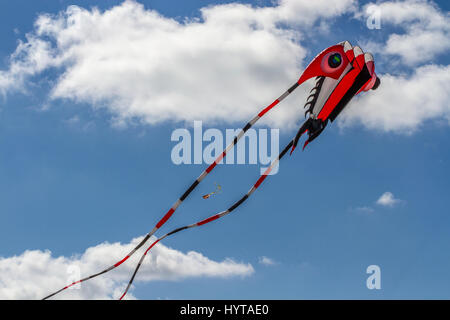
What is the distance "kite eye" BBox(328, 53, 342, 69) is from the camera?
89.5 ft

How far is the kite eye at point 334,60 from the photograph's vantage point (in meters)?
27.3

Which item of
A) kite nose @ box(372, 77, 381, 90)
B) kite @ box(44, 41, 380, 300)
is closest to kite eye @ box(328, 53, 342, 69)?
kite @ box(44, 41, 380, 300)

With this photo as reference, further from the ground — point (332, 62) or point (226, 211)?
point (332, 62)

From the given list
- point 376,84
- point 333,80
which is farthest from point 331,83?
point 376,84

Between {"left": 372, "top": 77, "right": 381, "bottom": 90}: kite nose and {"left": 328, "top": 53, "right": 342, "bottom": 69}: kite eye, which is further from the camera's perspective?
{"left": 372, "top": 77, "right": 381, "bottom": 90}: kite nose

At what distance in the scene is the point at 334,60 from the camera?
27.3 m

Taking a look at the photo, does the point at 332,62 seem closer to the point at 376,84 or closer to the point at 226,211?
the point at 376,84

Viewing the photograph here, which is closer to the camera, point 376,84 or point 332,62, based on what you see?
point 332,62

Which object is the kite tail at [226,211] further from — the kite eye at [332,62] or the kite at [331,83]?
the kite eye at [332,62]

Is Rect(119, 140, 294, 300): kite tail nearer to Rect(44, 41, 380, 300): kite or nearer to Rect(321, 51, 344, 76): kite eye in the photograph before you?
Rect(44, 41, 380, 300): kite
